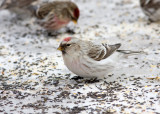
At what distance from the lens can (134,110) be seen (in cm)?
408

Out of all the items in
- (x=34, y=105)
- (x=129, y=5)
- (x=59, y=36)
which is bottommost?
(x=34, y=105)

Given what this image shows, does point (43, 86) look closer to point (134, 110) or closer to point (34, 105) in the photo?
point (34, 105)

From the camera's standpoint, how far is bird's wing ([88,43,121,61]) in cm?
498

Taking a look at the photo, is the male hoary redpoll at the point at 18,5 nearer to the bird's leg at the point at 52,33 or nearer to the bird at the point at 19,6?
the bird at the point at 19,6

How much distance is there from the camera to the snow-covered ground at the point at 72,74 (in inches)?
170

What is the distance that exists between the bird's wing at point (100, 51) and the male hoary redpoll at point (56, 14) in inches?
103

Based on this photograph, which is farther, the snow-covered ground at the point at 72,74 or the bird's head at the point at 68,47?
the bird's head at the point at 68,47

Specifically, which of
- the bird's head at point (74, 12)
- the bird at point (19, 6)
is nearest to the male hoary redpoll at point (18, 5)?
the bird at point (19, 6)

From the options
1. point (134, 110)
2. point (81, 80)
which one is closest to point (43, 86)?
point (81, 80)

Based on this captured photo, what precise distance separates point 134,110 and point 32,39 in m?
3.89

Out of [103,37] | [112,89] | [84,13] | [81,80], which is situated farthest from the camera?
[84,13]

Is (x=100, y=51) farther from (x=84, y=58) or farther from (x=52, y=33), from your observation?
(x=52, y=33)

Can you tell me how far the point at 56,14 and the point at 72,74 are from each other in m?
2.54

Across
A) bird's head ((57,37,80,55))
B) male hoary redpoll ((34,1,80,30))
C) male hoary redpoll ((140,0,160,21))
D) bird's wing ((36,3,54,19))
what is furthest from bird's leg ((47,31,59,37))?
bird's head ((57,37,80,55))
